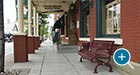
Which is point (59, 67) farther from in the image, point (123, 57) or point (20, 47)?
point (123, 57)

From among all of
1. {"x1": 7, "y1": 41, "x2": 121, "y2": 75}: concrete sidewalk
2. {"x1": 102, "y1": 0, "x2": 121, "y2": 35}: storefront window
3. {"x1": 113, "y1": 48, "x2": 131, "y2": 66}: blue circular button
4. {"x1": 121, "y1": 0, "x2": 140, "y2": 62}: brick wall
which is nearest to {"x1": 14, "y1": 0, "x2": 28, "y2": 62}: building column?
{"x1": 7, "y1": 41, "x2": 121, "y2": 75}: concrete sidewalk

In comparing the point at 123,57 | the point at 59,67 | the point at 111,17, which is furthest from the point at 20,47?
the point at 123,57

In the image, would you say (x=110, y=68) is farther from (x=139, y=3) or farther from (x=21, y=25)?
(x=21, y=25)

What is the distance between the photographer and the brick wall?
748 cm

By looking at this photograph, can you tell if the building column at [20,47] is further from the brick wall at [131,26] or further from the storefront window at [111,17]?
the brick wall at [131,26]

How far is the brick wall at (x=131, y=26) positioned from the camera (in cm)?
748

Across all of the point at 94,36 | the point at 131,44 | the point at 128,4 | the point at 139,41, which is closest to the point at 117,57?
the point at 139,41

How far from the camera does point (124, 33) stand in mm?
8617

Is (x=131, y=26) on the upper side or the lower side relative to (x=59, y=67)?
upper

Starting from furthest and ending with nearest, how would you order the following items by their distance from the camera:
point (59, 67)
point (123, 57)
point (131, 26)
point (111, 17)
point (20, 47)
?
point (20, 47) < point (111, 17) < point (59, 67) < point (131, 26) < point (123, 57)

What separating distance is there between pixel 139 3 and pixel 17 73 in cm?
428

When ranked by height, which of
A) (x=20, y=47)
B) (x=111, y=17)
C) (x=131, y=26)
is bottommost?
(x=20, y=47)

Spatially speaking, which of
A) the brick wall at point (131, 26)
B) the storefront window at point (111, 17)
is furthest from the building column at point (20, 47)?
the brick wall at point (131, 26)

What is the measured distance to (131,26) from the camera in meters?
7.98
